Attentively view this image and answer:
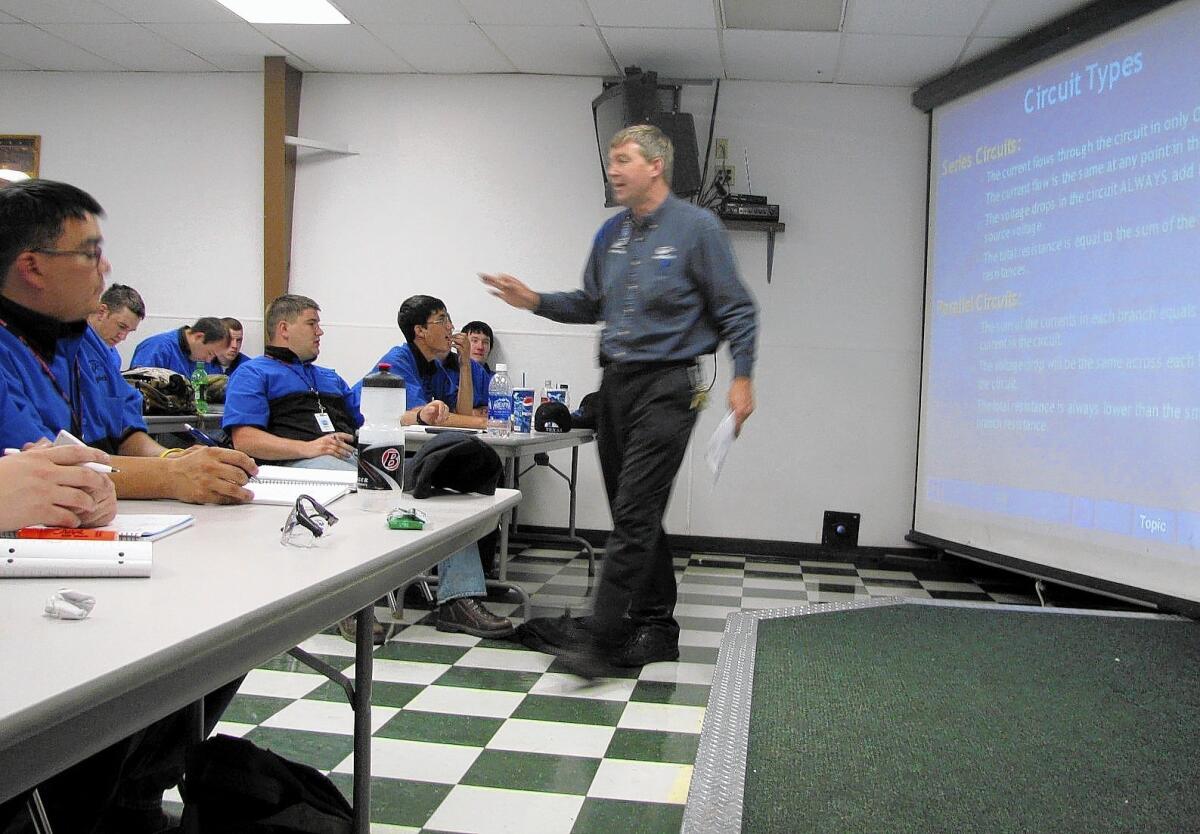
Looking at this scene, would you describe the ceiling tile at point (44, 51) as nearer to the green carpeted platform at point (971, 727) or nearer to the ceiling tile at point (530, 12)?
the ceiling tile at point (530, 12)

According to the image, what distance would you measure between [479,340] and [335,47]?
1793 mm

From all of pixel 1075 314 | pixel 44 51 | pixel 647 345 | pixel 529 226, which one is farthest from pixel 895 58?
pixel 44 51

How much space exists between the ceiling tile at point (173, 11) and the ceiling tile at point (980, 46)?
12.0ft

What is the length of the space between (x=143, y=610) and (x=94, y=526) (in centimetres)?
34

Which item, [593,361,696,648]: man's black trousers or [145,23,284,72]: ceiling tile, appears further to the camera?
A: [145,23,284,72]: ceiling tile

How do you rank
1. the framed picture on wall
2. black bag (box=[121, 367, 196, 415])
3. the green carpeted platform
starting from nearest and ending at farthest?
1. the green carpeted platform
2. black bag (box=[121, 367, 196, 415])
3. the framed picture on wall

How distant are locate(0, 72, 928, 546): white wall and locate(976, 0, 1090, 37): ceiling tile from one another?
0.83 meters

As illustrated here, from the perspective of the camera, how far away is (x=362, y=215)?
574 cm

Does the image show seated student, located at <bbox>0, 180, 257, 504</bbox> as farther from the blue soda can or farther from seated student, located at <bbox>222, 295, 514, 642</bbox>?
the blue soda can

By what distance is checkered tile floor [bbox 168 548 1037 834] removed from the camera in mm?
1925

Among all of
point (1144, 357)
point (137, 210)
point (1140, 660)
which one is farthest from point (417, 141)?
point (1140, 660)

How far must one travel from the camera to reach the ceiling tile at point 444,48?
4.96 meters

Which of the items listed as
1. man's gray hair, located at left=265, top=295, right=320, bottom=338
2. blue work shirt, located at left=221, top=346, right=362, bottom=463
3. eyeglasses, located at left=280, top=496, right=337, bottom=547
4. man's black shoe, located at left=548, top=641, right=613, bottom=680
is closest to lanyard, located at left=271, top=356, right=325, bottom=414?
blue work shirt, located at left=221, top=346, right=362, bottom=463

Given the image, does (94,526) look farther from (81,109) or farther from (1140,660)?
(81,109)
